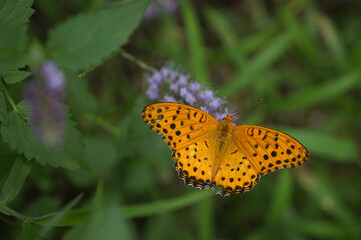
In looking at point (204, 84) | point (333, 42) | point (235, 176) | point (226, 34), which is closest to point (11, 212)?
point (235, 176)

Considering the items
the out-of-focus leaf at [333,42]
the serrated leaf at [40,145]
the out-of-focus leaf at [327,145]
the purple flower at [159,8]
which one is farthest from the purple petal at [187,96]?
the out-of-focus leaf at [333,42]

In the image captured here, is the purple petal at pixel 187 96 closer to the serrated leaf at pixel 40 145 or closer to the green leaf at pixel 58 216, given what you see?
the serrated leaf at pixel 40 145

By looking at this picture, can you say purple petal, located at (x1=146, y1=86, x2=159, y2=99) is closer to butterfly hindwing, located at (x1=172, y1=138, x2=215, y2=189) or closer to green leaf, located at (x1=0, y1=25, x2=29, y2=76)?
butterfly hindwing, located at (x1=172, y1=138, x2=215, y2=189)

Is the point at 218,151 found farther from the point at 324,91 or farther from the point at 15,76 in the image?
the point at 324,91

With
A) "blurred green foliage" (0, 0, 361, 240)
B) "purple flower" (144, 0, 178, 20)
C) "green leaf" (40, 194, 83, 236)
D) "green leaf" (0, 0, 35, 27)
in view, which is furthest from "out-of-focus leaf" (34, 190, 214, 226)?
"purple flower" (144, 0, 178, 20)

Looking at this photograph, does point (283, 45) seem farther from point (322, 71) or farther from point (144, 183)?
point (144, 183)

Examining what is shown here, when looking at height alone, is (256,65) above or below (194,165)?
above
